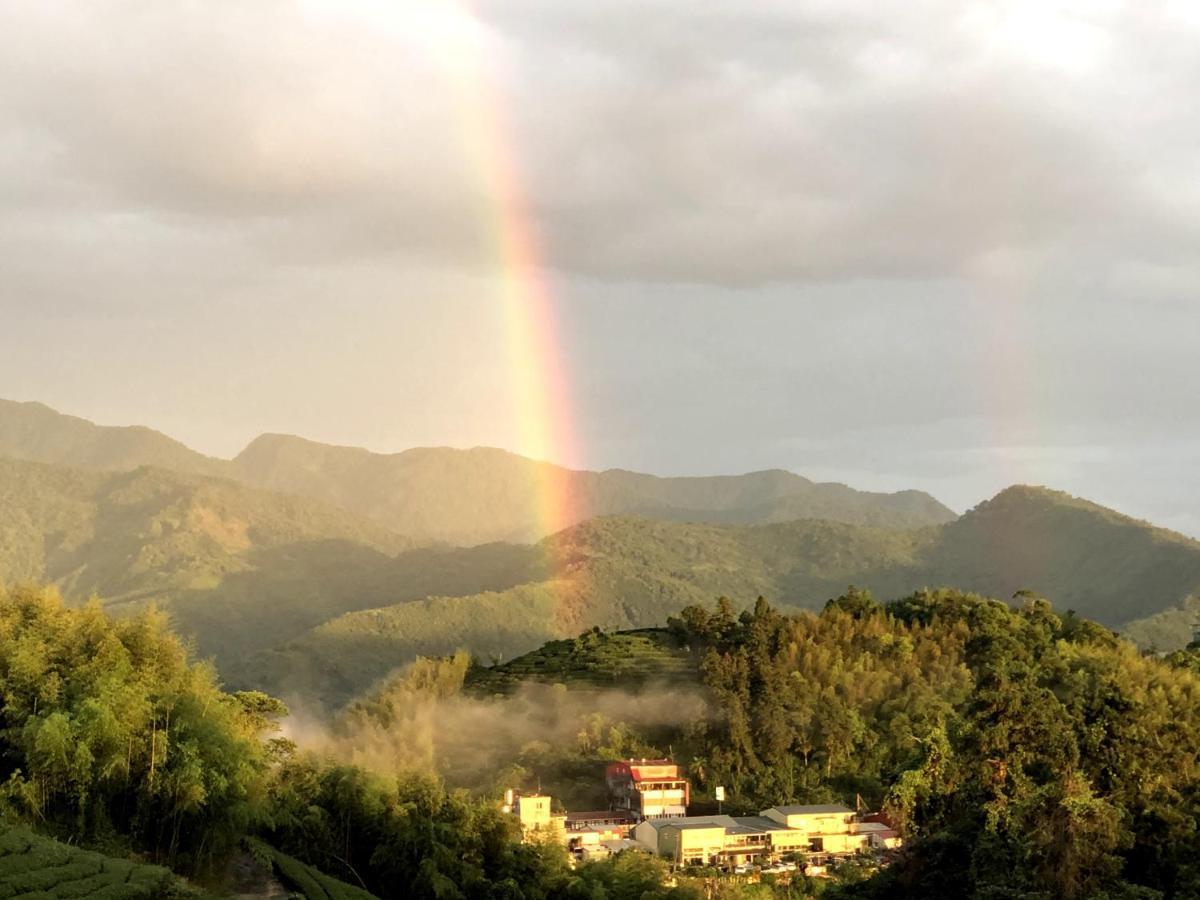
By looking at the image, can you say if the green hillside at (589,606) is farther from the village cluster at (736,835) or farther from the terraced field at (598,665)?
the village cluster at (736,835)

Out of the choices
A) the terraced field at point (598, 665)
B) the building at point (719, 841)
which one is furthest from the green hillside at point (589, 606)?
the building at point (719, 841)

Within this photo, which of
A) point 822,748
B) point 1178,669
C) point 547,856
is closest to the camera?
point 547,856

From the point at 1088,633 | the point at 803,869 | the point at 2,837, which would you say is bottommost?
the point at 803,869

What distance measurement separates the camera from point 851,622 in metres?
59.5

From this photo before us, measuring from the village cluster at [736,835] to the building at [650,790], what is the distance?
423 millimetres

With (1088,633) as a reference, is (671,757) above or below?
below

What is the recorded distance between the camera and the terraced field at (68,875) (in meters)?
15.6

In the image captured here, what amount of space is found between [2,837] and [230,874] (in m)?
5.54

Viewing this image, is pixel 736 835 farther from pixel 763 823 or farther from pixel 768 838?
pixel 763 823

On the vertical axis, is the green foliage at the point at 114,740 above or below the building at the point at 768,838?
above

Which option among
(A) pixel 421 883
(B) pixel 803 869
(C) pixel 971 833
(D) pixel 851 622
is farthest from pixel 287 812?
(D) pixel 851 622

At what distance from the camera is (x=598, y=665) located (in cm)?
6412

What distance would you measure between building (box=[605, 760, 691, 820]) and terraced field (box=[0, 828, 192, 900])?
97.5 feet

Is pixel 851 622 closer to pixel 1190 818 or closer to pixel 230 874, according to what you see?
pixel 1190 818
